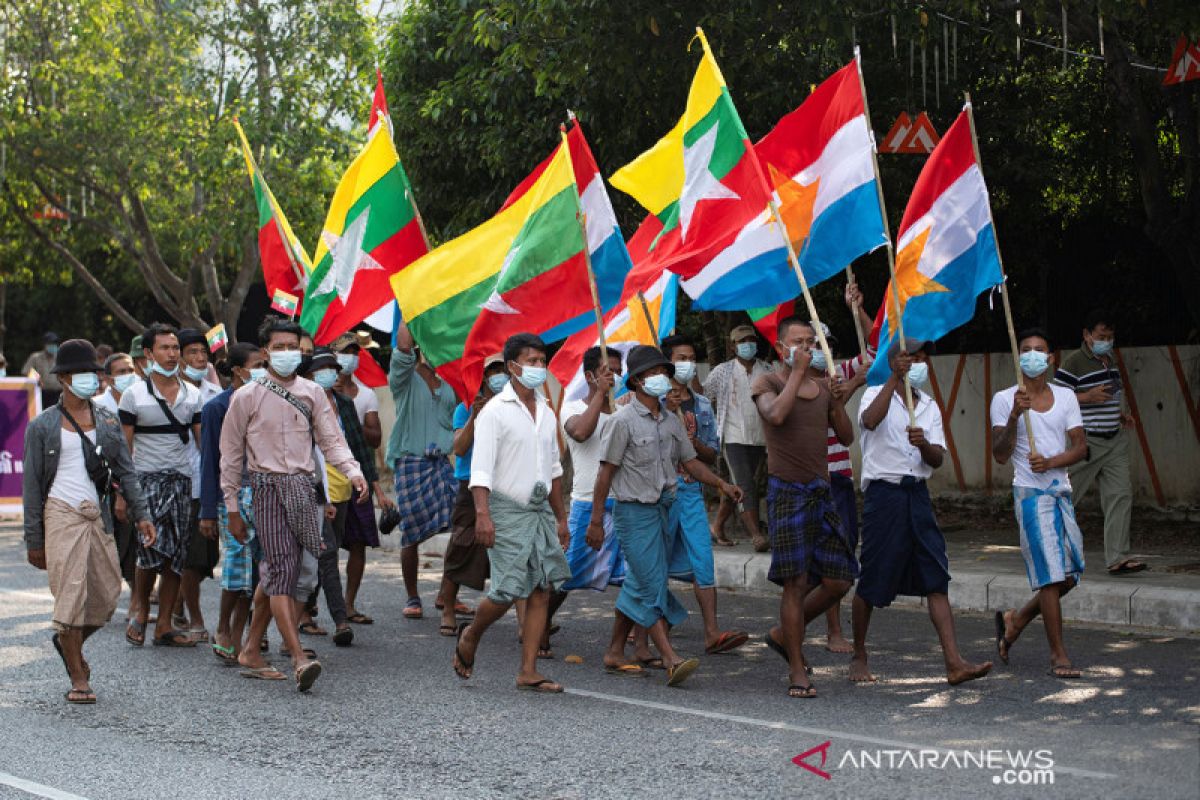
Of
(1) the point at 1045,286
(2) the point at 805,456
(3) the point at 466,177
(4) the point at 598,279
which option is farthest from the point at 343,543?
(1) the point at 1045,286

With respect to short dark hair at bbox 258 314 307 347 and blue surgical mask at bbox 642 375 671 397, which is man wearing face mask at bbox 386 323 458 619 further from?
blue surgical mask at bbox 642 375 671 397

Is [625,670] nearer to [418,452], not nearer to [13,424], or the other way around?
[418,452]

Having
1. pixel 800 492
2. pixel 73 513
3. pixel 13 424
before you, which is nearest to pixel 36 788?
pixel 73 513

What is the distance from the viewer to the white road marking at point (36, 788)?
241 inches

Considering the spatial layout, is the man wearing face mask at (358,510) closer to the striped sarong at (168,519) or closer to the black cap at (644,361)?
the striped sarong at (168,519)

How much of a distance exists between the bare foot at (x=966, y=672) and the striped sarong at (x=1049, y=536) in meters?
0.66

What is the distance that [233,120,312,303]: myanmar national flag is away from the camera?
1223 centimetres

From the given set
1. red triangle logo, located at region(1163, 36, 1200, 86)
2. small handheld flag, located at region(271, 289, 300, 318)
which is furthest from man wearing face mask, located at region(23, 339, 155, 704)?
red triangle logo, located at region(1163, 36, 1200, 86)

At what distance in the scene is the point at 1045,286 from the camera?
52.6ft

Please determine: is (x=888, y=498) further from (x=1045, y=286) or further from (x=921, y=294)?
(x=1045, y=286)

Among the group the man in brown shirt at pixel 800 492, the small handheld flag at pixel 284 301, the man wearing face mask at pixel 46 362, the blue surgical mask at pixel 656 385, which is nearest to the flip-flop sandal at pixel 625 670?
the man in brown shirt at pixel 800 492

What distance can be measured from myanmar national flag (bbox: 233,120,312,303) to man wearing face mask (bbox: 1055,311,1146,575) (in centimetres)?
580

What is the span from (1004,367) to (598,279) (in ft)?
23.2

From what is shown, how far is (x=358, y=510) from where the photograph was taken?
34.9 feet
